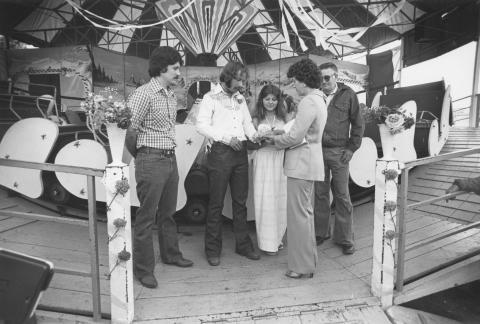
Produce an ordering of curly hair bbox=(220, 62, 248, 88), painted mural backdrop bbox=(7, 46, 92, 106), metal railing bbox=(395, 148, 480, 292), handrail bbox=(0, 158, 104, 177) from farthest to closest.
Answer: painted mural backdrop bbox=(7, 46, 92, 106)
curly hair bbox=(220, 62, 248, 88)
metal railing bbox=(395, 148, 480, 292)
handrail bbox=(0, 158, 104, 177)

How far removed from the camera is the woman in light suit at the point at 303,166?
2488 millimetres

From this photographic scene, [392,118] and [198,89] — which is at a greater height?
[198,89]

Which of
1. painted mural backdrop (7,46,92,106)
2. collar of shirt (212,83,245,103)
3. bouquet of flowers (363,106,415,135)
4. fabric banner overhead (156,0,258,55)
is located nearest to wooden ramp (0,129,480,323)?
bouquet of flowers (363,106,415,135)

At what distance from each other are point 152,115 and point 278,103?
1.19 m

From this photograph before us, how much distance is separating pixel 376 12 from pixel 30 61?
1037cm

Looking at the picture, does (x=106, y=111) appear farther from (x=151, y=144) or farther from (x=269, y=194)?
(x=269, y=194)

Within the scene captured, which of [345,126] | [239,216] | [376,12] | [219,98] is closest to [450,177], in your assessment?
[345,126]

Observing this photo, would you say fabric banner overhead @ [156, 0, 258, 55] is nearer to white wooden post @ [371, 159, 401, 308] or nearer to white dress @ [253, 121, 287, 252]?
white dress @ [253, 121, 287, 252]

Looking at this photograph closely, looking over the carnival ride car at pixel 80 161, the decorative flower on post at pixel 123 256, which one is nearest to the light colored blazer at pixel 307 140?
the carnival ride car at pixel 80 161

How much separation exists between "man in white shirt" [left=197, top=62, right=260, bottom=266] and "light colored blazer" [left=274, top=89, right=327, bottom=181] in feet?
1.36

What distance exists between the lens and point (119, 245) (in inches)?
76.8

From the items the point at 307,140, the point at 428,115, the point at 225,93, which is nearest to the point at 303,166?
the point at 307,140

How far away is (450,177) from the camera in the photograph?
4449 mm

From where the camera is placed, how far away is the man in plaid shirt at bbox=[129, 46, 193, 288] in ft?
7.61
